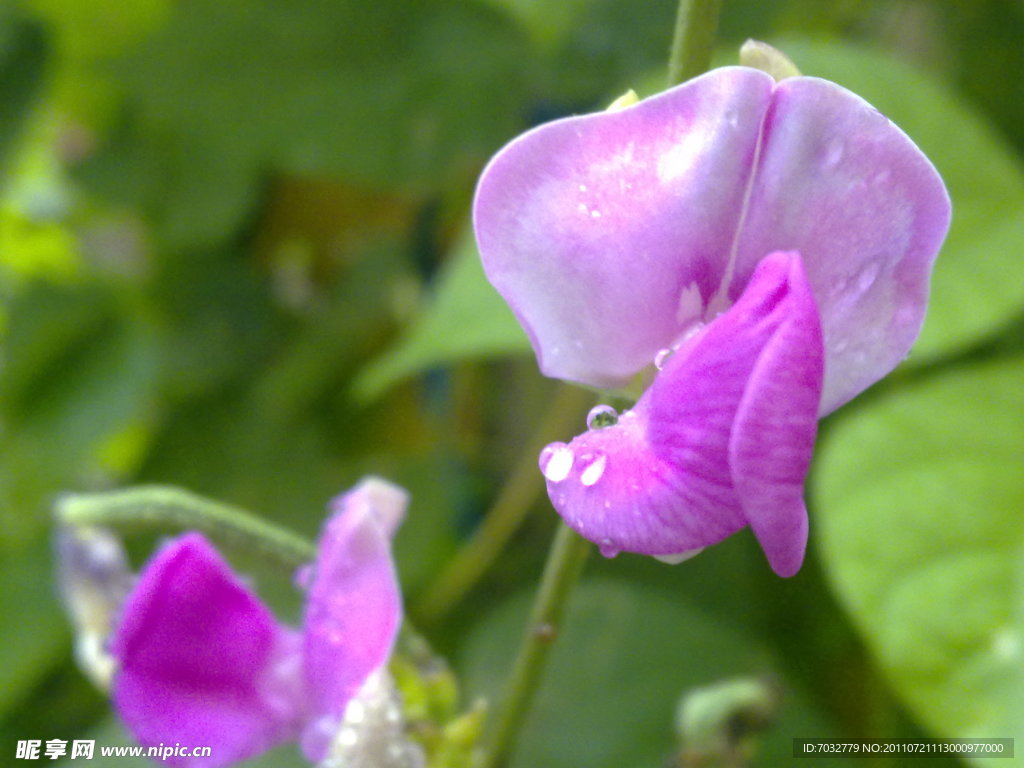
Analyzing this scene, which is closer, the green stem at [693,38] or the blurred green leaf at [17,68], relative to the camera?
the green stem at [693,38]

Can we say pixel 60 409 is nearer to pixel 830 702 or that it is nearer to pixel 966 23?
pixel 830 702

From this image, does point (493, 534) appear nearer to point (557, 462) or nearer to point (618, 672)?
point (618, 672)

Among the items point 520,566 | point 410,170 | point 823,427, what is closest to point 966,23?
point 823,427

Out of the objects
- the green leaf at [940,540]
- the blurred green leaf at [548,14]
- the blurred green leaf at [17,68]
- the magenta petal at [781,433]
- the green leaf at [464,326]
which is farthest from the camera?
the blurred green leaf at [17,68]

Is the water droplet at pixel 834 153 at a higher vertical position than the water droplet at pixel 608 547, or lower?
higher

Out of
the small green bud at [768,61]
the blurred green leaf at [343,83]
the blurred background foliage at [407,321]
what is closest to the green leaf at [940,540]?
the blurred background foliage at [407,321]

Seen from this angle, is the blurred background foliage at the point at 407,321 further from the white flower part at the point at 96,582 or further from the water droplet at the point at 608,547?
the water droplet at the point at 608,547

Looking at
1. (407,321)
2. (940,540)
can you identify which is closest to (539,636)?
(940,540)
